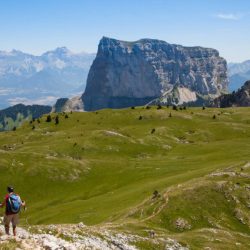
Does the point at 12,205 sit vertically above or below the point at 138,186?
above

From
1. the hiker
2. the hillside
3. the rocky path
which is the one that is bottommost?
the hillside

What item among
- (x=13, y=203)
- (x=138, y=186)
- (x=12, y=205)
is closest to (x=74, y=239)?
(x=12, y=205)

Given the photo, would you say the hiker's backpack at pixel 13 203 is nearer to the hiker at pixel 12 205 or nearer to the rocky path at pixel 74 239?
the hiker at pixel 12 205

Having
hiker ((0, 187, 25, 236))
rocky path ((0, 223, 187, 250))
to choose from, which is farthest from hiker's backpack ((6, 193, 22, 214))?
rocky path ((0, 223, 187, 250))

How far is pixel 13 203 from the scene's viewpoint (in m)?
32.8

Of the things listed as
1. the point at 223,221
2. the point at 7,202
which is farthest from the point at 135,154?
the point at 7,202

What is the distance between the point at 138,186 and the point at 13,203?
86930 millimetres

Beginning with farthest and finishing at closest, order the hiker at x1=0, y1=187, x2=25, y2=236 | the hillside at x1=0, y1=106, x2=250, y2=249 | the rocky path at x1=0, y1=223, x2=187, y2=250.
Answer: the hillside at x1=0, y1=106, x2=250, y2=249
the rocky path at x1=0, y1=223, x2=187, y2=250
the hiker at x1=0, y1=187, x2=25, y2=236

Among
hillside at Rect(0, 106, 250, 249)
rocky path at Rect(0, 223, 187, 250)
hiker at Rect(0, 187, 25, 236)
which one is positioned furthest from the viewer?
hillside at Rect(0, 106, 250, 249)

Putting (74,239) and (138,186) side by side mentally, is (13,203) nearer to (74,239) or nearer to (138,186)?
(74,239)

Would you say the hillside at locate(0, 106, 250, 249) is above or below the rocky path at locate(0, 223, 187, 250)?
below

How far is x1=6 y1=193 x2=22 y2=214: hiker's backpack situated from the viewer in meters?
32.7

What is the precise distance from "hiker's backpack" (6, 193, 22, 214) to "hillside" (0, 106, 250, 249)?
44.0 feet

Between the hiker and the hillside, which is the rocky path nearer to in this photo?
the hillside
